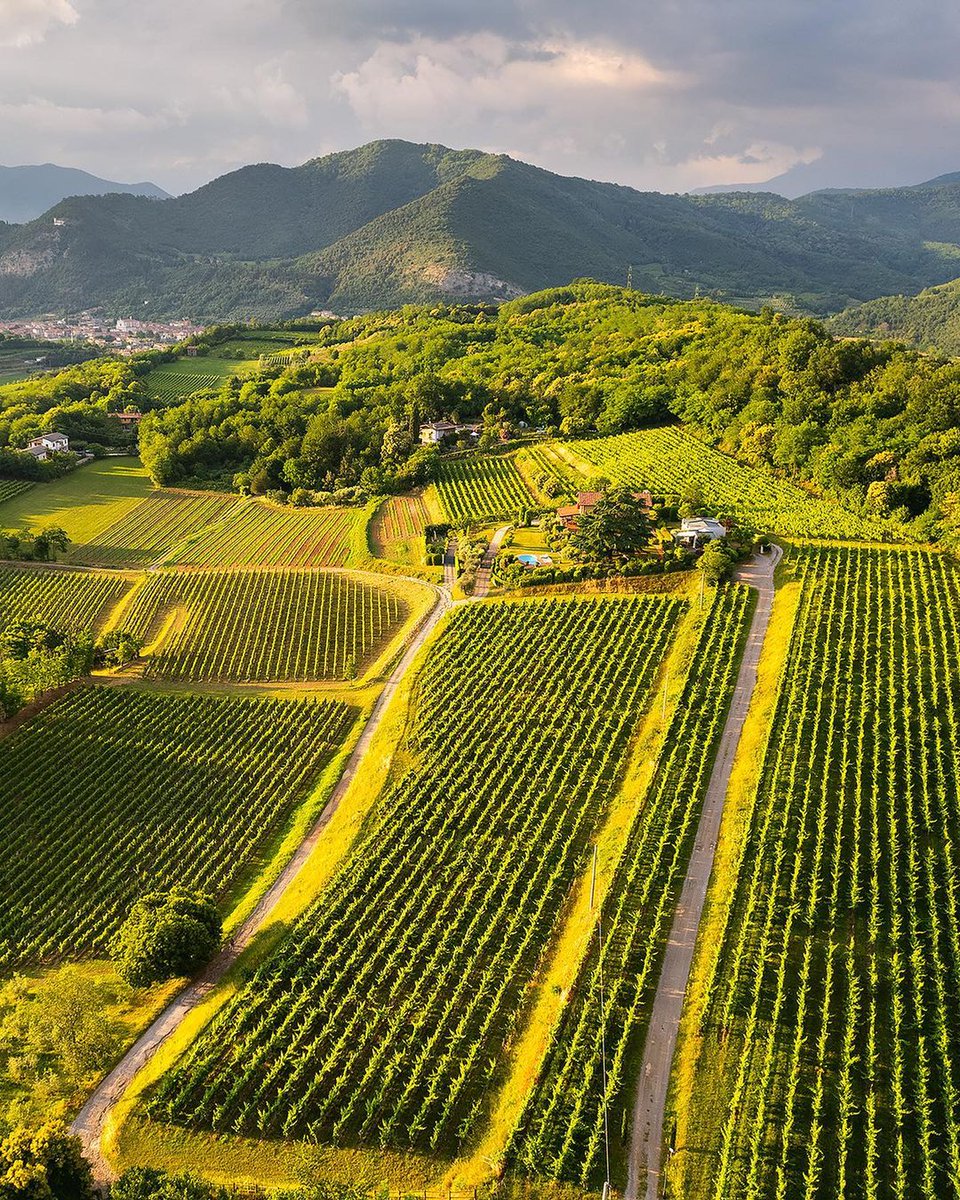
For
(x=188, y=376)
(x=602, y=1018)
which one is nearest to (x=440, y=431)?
(x=188, y=376)

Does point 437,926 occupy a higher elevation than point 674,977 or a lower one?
lower

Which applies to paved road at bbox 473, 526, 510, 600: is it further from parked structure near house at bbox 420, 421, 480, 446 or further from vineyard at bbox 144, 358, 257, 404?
vineyard at bbox 144, 358, 257, 404

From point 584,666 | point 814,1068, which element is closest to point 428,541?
point 584,666

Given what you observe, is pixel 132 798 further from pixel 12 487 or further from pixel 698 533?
pixel 12 487

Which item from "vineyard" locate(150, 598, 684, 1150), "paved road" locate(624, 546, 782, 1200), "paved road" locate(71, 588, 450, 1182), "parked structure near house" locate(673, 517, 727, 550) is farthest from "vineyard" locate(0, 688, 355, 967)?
"parked structure near house" locate(673, 517, 727, 550)

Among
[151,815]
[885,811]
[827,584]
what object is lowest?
[151,815]

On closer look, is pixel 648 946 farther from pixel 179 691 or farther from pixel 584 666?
pixel 179 691
